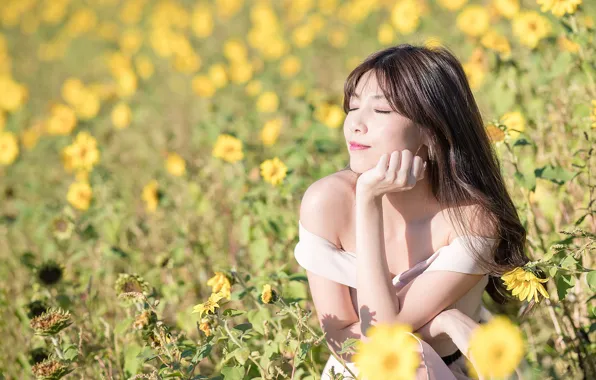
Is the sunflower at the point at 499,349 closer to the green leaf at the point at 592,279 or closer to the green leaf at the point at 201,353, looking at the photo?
the green leaf at the point at 592,279

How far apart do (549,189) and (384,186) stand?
101 cm

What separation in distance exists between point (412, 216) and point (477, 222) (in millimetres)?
165

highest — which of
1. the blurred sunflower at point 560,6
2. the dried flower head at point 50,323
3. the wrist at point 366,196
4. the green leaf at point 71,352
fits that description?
the blurred sunflower at point 560,6

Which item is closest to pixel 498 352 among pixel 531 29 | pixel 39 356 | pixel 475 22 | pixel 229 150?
pixel 39 356

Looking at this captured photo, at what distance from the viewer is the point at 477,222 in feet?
5.72

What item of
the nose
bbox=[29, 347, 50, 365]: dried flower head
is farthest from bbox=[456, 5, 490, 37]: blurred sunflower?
bbox=[29, 347, 50, 365]: dried flower head

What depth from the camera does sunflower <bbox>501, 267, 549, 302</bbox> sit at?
158cm

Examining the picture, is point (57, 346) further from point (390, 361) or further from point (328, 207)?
point (390, 361)

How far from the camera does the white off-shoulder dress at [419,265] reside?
1690 mm

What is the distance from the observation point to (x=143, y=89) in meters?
5.81

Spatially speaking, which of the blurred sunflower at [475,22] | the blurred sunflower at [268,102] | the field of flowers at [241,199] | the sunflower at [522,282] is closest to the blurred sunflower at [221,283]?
the field of flowers at [241,199]

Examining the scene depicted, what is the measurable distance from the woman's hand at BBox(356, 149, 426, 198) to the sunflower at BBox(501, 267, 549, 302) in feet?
0.98

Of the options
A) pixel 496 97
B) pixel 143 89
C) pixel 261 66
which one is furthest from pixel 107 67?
pixel 496 97

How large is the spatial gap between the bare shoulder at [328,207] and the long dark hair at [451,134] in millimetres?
219
